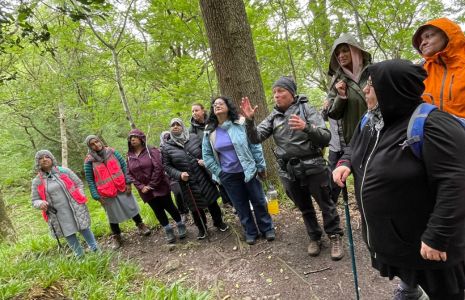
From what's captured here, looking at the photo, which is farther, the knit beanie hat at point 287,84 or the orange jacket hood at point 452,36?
the knit beanie hat at point 287,84

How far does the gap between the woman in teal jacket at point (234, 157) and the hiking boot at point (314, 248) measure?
624 mm

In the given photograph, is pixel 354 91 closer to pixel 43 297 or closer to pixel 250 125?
pixel 250 125

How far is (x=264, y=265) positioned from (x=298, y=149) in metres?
1.58

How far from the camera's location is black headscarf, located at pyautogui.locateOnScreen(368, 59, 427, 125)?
65.1 inches

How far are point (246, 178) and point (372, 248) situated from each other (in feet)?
6.56

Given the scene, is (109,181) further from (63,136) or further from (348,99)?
(63,136)

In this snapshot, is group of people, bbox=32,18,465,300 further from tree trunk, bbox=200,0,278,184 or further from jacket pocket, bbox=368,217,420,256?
tree trunk, bbox=200,0,278,184

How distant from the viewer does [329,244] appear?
3.86 meters

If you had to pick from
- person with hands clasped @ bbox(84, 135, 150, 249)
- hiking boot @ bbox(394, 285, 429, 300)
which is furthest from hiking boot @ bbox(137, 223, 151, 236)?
hiking boot @ bbox(394, 285, 429, 300)

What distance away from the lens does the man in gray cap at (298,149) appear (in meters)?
3.31

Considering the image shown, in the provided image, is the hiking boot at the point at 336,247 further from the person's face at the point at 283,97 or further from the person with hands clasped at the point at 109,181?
the person with hands clasped at the point at 109,181

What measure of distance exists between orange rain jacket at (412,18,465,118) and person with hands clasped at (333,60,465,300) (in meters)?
0.97

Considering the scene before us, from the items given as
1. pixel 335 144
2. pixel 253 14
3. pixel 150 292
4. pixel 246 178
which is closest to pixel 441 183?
pixel 335 144

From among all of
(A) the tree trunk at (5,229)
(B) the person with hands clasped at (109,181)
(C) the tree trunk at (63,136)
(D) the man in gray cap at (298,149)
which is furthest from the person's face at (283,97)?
(C) the tree trunk at (63,136)
